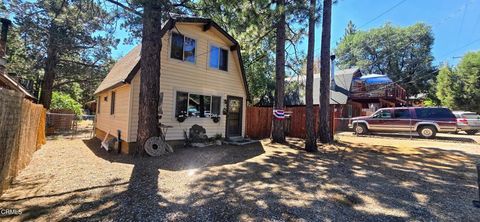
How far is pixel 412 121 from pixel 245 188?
12838 mm

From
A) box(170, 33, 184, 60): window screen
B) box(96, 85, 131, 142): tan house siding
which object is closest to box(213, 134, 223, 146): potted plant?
box(96, 85, 131, 142): tan house siding

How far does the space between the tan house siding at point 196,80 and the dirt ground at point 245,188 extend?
2.14 meters

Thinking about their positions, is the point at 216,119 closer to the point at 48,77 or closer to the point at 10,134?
the point at 10,134

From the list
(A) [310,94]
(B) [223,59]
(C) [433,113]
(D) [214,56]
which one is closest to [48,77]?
(D) [214,56]

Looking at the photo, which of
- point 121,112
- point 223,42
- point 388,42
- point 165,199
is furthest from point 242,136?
point 388,42

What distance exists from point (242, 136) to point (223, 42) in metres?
4.59

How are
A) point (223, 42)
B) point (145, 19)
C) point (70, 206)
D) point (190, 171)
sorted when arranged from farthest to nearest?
1. point (223, 42)
2. point (145, 19)
3. point (190, 171)
4. point (70, 206)

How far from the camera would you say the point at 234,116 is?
38.5 feet

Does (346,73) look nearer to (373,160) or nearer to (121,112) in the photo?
(373,160)

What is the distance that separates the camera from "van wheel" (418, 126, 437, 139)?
12.7m

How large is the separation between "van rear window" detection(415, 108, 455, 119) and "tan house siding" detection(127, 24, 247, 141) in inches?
383

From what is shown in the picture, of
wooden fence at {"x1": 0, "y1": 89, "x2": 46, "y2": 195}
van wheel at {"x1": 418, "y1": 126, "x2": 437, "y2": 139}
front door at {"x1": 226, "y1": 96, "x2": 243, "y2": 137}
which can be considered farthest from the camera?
van wheel at {"x1": 418, "y1": 126, "x2": 437, "y2": 139}

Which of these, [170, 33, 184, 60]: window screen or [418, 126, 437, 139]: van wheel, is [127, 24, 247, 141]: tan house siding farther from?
[418, 126, 437, 139]: van wheel

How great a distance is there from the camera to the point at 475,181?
509 centimetres
